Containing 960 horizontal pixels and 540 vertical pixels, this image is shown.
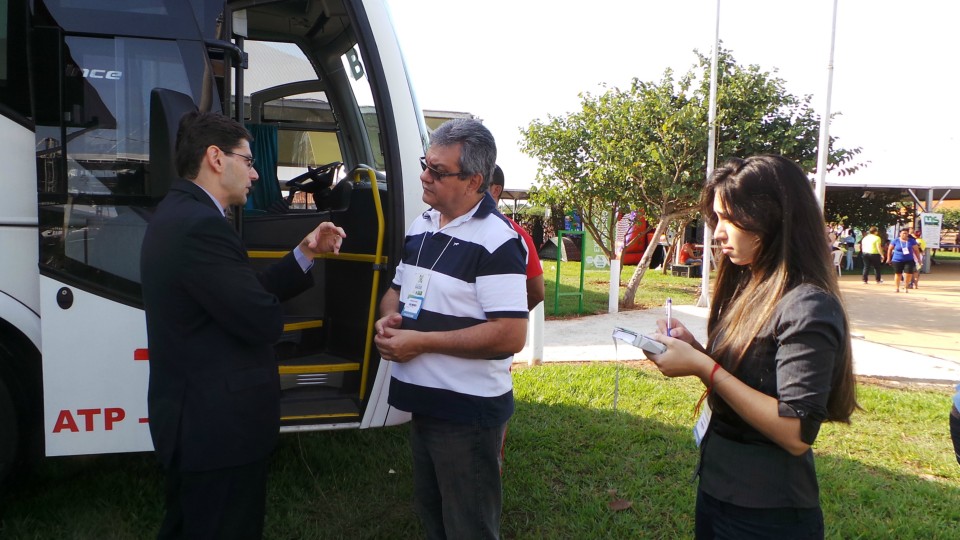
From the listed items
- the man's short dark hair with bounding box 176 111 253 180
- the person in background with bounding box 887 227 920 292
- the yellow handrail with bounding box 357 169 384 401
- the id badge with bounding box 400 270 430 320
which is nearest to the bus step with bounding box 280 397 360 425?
the yellow handrail with bounding box 357 169 384 401

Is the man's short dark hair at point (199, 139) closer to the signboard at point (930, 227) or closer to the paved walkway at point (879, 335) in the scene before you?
the paved walkway at point (879, 335)

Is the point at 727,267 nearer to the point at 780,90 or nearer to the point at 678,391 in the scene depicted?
the point at 678,391

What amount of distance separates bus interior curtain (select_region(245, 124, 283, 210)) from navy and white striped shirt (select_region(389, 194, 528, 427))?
294cm

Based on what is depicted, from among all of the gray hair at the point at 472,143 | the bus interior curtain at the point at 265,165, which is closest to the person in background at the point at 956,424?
the gray hair at the point at 472,143

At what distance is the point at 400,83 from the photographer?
3.49 meters

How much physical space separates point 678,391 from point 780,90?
648 cm

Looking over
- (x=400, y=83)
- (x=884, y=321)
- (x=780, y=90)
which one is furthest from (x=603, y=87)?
(x=400, y=83)

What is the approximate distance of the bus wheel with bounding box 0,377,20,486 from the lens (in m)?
3.00

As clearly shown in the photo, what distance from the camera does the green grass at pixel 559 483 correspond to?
11.3 feet

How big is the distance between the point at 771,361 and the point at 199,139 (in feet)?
5.83

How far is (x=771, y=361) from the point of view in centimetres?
167

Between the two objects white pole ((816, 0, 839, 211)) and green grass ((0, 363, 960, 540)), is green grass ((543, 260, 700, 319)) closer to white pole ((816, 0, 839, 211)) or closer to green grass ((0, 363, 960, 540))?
white pole ((816, 0, 839, 211))

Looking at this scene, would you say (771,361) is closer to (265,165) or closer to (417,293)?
(417,293)

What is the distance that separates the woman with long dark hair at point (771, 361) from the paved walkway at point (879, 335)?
2878 mm
